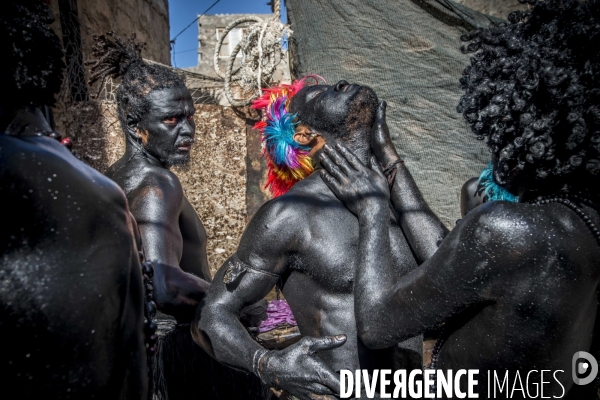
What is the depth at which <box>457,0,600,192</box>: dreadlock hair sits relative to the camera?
1.25 meters

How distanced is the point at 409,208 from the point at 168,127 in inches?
62.4

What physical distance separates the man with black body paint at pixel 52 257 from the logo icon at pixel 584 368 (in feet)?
3.99

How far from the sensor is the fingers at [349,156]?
182 cm

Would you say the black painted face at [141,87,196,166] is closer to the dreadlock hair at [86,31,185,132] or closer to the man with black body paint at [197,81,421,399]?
the dreadlock hair at [86,31,185,132]

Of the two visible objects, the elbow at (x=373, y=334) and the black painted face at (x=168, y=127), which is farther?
the black painted face at (x=168, y=127)

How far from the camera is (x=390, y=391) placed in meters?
1.73

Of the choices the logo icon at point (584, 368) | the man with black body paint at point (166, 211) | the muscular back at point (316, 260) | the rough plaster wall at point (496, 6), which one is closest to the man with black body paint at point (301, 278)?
the muscular back at point (316, 260)

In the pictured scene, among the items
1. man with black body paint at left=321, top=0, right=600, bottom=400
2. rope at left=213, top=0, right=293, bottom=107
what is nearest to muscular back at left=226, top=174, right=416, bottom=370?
man with black body paint at left=321, top=0, right=600, bottom=400

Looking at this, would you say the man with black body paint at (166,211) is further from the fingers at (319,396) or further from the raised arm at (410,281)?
the raised arm at (410,281)

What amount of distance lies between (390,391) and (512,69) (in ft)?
4.02

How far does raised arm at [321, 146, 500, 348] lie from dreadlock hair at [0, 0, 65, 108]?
3.46 ft

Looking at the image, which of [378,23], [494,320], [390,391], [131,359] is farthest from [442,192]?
[131,359]

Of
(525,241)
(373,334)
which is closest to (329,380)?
(373,334)

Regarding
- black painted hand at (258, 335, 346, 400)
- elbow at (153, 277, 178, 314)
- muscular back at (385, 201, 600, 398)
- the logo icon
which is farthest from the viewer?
elbow at (153, 277, 178, 314)
